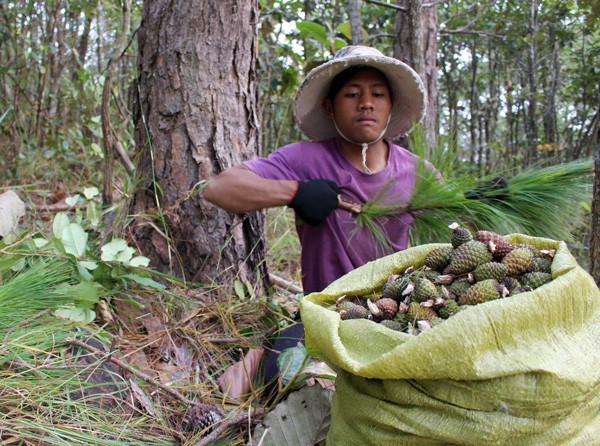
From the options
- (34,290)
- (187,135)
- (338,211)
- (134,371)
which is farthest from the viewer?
(187,135)

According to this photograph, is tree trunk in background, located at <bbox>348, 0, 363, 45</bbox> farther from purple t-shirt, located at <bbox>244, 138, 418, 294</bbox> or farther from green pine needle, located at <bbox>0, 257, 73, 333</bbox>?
green pine needle, located at <bbox>0, 257, 73, 333</bbox>

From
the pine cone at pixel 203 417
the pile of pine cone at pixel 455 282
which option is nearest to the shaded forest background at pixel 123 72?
the pile of pine cone at pixel 455 282

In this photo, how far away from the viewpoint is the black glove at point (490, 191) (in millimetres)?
1995

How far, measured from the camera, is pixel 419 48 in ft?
10.4

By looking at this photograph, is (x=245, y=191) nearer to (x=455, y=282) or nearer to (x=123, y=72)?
(x=455, y=282)

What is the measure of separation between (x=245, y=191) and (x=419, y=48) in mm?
1622

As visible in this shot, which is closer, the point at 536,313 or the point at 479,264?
the point at 536,313

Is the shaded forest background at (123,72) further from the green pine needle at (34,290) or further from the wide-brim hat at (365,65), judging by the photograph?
the green pine needle at (34,290)

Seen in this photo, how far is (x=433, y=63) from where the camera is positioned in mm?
3223

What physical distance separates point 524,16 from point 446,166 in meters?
5.39

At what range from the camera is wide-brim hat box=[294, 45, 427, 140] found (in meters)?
2.15

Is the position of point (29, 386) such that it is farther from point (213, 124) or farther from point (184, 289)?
point (213, 124)

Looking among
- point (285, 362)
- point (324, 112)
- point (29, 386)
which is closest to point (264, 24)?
point (324, 112)

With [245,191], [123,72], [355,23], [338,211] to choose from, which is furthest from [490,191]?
[123,72]
